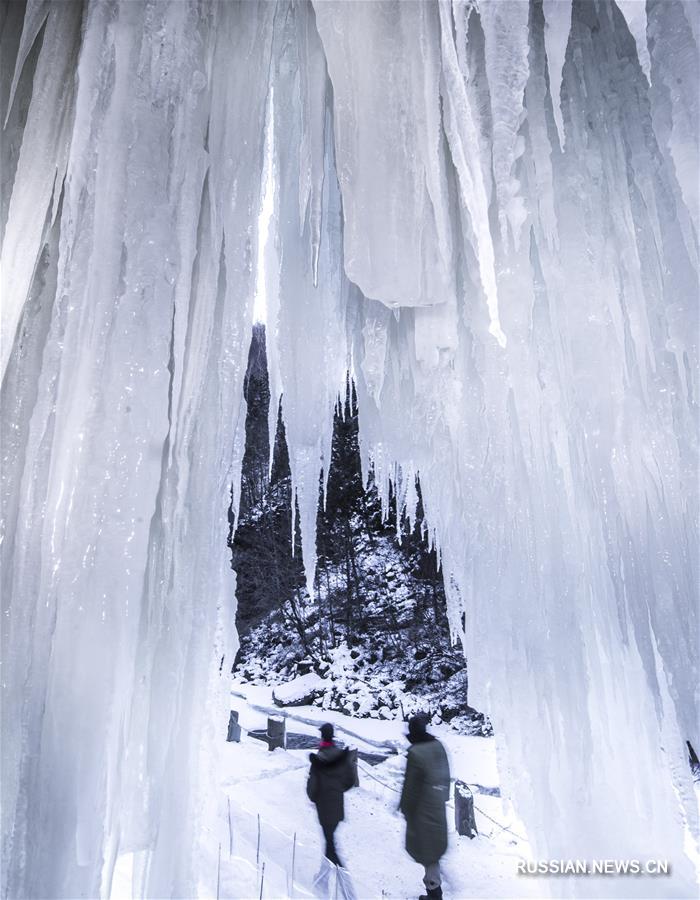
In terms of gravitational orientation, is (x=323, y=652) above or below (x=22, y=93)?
below

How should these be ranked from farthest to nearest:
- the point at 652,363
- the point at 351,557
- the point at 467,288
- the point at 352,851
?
the point at 351,557 → the point at 352,851 → the point at 467,288 → the point at 652,363

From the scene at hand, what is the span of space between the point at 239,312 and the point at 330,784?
8.48 feet

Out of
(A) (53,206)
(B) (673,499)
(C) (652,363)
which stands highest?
(A) (53,206)

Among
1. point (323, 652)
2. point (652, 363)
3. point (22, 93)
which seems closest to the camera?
point (22, 93)

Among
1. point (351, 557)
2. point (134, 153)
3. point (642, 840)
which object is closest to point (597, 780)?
point (642, 840)

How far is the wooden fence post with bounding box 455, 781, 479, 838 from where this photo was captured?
4137 mm

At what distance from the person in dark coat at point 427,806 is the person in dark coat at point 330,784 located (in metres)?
0.42

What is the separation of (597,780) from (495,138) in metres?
2.26

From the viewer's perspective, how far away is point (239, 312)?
5.52ft

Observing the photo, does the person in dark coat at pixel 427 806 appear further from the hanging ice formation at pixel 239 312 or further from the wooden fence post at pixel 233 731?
the wooden fence post at pixel 233 731

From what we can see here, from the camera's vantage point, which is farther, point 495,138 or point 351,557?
point 351,557

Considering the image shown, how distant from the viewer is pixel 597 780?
6.91 feet

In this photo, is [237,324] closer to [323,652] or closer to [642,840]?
[642,840]

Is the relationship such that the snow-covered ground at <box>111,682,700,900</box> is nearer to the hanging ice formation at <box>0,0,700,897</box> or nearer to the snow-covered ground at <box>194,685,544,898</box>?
the snow-covered ground at <box>194,685,544,898</box>
